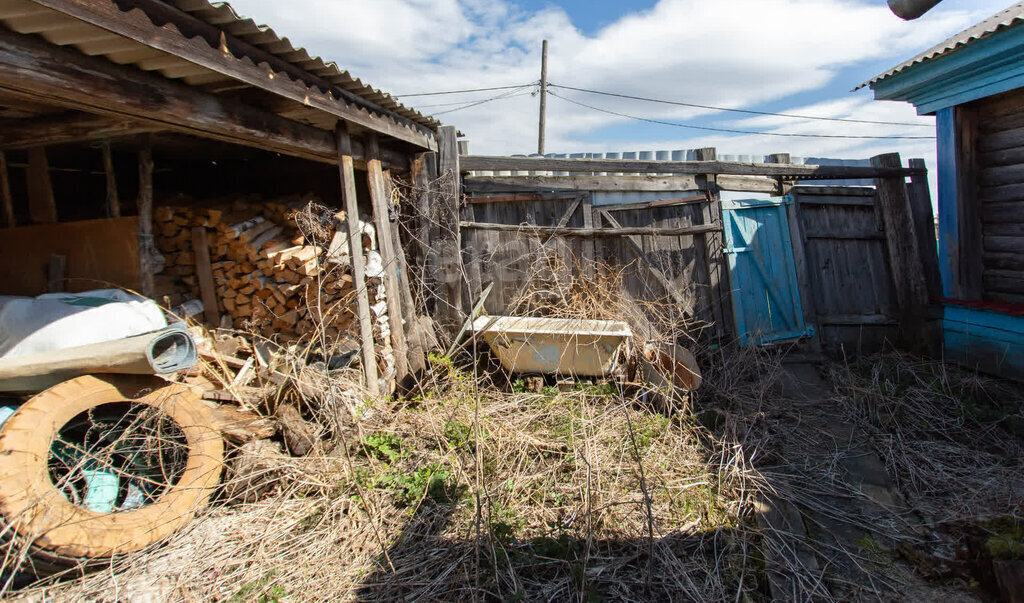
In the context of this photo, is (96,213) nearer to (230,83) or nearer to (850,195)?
(230,83)

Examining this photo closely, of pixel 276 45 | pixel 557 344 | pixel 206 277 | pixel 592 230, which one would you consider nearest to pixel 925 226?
pixel 592 230

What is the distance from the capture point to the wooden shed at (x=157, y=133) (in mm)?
2867

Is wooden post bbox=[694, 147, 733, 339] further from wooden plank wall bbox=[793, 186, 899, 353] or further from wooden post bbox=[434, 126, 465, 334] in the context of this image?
wooden post bbox=[434, 126, 465, 334]

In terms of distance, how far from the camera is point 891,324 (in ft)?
22.1

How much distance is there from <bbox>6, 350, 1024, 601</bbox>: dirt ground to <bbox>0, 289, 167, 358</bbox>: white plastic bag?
4.88 feet

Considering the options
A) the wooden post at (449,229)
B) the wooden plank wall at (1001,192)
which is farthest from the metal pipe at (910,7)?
the wooden plank wall at (1001,192)

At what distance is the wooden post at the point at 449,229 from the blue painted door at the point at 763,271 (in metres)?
3.25

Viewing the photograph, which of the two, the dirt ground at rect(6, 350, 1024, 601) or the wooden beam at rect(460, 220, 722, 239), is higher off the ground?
the wooden beam at rect(460, 220, 722, 239)

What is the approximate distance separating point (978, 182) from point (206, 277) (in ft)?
29.2

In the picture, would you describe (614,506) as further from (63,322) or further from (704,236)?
(63,322)

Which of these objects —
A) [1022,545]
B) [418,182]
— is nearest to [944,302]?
[1022,545]

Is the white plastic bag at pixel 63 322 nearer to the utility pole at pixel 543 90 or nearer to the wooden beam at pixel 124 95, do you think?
the wooden beam at pixel 124 95

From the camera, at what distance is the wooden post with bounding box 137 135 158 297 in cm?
512

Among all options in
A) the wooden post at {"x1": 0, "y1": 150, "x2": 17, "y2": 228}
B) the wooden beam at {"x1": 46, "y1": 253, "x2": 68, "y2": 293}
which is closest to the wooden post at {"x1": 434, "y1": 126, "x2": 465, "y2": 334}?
the wooden beam at {"x1": 46, "y1": 253, "x2": 68, "y2": 293}
